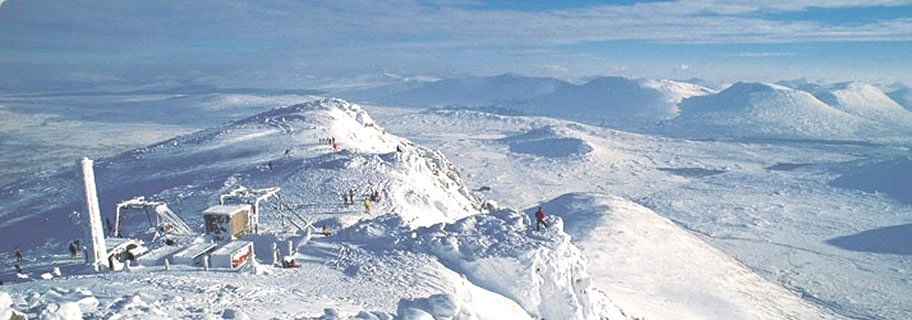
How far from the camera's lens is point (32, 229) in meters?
29.1

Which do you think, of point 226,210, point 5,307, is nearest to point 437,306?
point 5,307

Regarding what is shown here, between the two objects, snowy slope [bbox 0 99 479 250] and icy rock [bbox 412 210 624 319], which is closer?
icy rock [bbox 412 210 624 319]

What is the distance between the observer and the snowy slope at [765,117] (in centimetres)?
14600

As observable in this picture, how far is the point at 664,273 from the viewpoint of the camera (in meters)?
38.9

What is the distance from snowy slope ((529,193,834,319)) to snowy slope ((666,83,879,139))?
10594cm

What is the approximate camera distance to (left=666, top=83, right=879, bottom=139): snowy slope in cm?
14600

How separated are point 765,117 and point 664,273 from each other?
472 ft

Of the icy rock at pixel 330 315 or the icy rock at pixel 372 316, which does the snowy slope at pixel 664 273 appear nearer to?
the icy rock at pixel 372 316

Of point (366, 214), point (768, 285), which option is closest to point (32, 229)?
point (366, 214)

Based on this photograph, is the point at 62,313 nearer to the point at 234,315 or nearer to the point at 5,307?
the point at 5,307

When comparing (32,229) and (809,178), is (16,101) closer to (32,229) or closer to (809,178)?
(32,229)

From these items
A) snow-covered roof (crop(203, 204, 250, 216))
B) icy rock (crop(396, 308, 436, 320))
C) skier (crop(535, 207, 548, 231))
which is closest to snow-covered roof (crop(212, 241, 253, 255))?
snow-covered roof (crop(203, 204, 250, 216))

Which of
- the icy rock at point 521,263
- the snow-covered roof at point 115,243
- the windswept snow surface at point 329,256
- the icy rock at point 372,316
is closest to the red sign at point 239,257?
the windswept snow surface at point 329,256

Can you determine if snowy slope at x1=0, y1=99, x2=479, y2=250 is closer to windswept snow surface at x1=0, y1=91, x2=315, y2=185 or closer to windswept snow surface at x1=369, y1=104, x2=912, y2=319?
windswept snow surface at x1=369, y1=104, x2=912, y2=319
